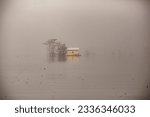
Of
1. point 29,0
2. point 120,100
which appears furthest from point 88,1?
point 120,100

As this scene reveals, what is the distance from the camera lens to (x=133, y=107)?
1.81 meters

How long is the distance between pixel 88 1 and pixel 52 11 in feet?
0.97

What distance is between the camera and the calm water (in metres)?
1.93

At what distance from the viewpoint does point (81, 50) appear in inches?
76.8

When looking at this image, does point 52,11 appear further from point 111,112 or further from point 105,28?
point 111,112

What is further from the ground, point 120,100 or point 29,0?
point 29,0

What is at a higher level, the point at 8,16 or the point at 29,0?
the point at 29,0

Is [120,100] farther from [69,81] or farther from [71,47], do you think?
[71,47]

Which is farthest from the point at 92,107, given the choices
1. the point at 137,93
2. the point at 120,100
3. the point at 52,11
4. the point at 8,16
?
the point at 8,16

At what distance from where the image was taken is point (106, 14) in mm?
1956

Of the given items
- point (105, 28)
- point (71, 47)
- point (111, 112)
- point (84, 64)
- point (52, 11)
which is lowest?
point (111, 112)

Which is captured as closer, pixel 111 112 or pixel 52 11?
pixel 111 112

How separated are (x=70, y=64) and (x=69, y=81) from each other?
14 cm

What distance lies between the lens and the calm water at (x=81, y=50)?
1.93 metres
